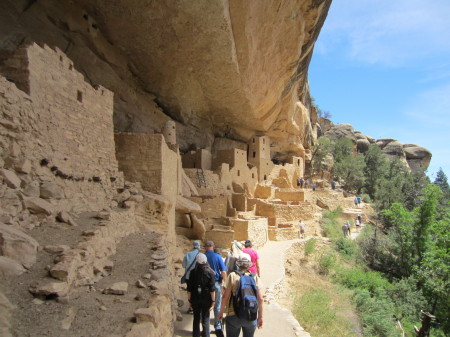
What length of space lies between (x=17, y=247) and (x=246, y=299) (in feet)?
6.98

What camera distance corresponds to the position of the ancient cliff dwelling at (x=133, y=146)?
2.56 metres

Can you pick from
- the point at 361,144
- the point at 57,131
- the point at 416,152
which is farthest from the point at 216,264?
the point at 416,152

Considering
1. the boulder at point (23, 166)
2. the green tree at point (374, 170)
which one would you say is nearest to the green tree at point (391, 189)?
the green tree at point (374, 170)

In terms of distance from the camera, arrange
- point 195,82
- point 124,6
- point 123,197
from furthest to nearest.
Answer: point 195,82, point 124,6, point 123,197

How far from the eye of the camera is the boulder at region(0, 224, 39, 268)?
242 centimetres

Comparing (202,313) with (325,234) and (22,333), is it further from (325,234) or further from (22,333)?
(325,234)

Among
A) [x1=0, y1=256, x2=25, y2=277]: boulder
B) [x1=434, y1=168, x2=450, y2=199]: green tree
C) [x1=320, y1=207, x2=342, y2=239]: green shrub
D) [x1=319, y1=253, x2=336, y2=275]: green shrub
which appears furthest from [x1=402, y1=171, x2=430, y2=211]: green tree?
[x1=0, y1=256, x2=25, y2=277]: boulder

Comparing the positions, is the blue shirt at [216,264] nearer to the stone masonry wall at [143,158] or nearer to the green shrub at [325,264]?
the stone masonry wall at [143,158]

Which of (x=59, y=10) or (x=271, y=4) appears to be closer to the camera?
(x=59, y=10)

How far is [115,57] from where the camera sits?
1080cm

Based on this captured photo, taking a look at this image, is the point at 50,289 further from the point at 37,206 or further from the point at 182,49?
the point at 182,49

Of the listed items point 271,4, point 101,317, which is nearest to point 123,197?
point 101,317

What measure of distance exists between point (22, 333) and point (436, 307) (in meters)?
14.5

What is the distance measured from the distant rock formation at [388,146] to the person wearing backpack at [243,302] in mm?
34647
